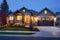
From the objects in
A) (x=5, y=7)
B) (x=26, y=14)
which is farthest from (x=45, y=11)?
(x=5, y=7)

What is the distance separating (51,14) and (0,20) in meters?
17.8

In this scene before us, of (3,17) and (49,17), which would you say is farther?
(49,17)

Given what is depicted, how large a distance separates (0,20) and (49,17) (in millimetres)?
17615

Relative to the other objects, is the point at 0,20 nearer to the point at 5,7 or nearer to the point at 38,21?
the point at 5,7

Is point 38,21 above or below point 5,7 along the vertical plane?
below

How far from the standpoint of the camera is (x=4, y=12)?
41.2 metres

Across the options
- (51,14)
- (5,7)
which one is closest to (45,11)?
(51,14)

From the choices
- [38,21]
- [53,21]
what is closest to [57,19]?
[53,21]

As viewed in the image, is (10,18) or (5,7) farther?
(10,18)

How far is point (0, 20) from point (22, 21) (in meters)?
13.0

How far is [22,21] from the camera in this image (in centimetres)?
5334

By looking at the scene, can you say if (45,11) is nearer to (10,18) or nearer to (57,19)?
(57,19)

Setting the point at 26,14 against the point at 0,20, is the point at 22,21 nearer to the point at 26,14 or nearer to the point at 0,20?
the point at 26,14

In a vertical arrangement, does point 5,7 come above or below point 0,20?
above
